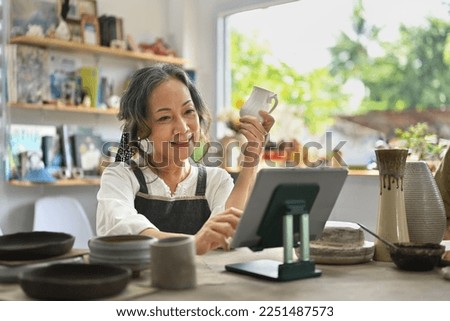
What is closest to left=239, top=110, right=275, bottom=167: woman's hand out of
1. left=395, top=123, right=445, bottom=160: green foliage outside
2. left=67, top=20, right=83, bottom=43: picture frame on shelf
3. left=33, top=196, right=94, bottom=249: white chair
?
left=395, top=123, right=445, bottom=160: green foliage outside

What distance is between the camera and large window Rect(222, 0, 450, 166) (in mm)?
3475

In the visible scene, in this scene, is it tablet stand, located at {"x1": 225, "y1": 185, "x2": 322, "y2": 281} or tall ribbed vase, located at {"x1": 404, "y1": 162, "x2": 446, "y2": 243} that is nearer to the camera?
tablet stand, located at {"x1": 225, "y1": 185, "x2": 322, "y2": 281}

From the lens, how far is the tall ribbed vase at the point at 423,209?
1423 millimetres

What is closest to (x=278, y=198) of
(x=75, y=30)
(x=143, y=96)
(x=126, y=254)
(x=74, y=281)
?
(x=126, y=254)

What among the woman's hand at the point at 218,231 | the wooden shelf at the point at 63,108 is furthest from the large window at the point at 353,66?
the woman's hand at the point at 218,231

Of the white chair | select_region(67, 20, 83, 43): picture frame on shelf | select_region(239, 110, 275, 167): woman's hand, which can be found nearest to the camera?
select_region(239, 110, 275, 167): woman's hand

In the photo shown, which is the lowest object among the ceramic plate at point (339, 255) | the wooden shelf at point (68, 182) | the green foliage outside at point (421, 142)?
the ceramic plate at point (339, 255)

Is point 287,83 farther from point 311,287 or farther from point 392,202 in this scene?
point 311,287

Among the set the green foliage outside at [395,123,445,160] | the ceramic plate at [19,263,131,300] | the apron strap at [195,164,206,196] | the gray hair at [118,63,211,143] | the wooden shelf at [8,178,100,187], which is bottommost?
the ceramic plate at [19,263,131,300]

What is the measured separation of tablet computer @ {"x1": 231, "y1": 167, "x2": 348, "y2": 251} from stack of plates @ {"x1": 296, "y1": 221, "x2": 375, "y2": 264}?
A: 0.11 m

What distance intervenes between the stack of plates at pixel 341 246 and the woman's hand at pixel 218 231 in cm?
18

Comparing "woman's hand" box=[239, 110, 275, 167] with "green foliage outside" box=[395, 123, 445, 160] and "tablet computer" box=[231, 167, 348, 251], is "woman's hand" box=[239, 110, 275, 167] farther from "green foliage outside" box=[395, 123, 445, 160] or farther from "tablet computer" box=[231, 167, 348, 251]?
"green foliage outside" box=[395, 123, 445, 160]

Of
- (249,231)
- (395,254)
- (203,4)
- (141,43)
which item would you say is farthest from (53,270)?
(203,4)

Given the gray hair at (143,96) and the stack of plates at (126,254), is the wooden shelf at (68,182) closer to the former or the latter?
the gray hair at (143,96)
